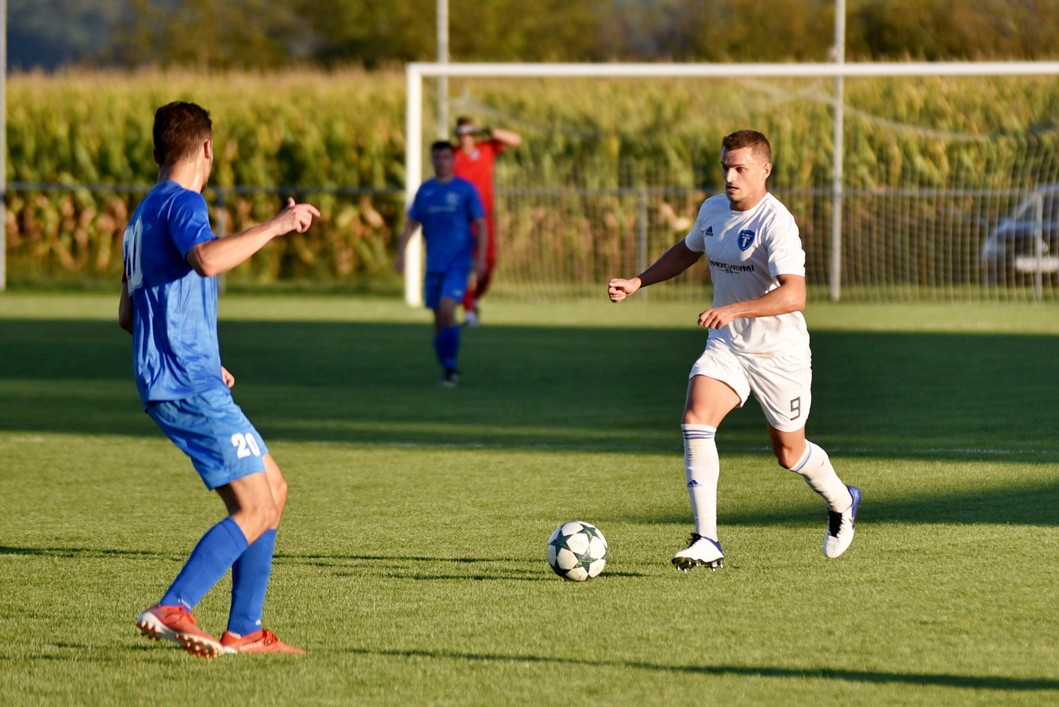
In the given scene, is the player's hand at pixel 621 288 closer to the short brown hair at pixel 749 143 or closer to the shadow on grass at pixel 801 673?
the short brown hair at pixel 749 143

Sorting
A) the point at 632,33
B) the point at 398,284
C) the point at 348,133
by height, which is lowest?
the point at 398,284

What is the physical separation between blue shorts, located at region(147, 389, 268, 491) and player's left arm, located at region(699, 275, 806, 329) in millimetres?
1978

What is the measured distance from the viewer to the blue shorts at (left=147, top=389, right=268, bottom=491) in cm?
526

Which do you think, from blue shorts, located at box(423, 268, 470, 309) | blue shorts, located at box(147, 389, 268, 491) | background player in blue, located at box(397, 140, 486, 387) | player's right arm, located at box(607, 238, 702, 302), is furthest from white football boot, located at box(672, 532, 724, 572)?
blue shorts, located at box(423, 268, 470, 309)

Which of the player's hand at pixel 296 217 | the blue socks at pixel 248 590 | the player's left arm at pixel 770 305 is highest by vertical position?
the player's hand at pixel 296 217

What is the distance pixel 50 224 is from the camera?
30.5m

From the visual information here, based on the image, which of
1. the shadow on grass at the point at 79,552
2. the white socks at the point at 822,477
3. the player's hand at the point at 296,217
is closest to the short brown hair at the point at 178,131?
the player's hand at the point at 296,217

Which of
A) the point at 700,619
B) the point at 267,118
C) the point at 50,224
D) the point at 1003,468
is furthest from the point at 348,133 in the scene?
the point at 700,619

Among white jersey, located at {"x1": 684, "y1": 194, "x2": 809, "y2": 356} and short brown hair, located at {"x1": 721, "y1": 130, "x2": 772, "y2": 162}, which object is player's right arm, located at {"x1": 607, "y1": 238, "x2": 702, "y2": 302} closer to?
white jersey, located at {"x1": 684, "y1": 194, "x2": 809, "y2": 356}

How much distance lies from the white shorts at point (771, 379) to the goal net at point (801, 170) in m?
16.6

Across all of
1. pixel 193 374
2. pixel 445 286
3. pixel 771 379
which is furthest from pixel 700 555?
pixel 445 286

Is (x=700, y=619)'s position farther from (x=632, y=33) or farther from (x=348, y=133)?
(x=632, y=33)

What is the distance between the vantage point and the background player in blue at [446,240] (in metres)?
14.4

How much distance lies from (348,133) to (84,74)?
8.55 metres
